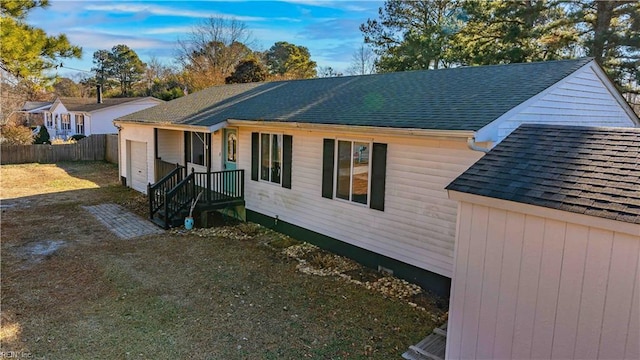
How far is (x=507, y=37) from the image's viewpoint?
57.5 feet

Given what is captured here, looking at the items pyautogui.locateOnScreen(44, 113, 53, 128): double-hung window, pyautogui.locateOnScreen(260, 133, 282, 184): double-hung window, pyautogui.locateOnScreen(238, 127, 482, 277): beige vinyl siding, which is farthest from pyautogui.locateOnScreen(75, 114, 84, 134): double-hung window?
pyautogui.locateOnScreen(238, 127, 482, 277): beige vinyl siding

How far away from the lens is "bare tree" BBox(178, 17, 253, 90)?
37812 millimetres

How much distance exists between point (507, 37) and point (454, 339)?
16.9 meters

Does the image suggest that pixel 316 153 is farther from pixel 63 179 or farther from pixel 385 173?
pixel 63 179

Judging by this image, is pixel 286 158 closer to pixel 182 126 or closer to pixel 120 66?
pixel 182 126

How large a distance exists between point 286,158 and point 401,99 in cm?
300

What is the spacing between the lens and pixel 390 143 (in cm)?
725

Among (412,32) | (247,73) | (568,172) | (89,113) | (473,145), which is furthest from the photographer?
(89,113)

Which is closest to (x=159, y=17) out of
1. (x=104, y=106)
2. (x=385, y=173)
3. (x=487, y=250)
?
(x=104, y=106)

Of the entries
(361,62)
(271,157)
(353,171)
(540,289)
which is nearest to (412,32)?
(361,62)

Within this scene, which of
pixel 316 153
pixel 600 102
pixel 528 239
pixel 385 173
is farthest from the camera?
pixel 316 153

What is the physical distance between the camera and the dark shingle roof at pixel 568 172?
3.35 metres

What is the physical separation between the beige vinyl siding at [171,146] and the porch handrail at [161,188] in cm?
Answer: 289

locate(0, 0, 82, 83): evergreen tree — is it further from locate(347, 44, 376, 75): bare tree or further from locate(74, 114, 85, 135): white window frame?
locate(347, 44, 376, 75): bare tree
